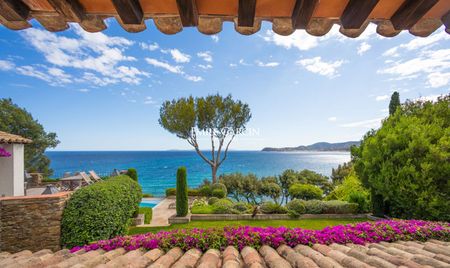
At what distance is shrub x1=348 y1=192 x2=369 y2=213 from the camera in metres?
12.4

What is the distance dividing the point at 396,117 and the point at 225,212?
1049 centimetres

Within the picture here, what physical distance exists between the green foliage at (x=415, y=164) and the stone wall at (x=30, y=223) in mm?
12336

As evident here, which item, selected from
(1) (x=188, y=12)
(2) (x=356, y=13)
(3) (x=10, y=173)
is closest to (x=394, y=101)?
(2) (x=356, y=13)

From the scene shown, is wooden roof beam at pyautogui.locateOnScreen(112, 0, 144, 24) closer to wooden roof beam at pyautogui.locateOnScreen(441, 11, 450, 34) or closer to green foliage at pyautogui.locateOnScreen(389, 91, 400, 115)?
wooden roof beam at pyautogui.locateOnScreen(441, 11, 450, 34)

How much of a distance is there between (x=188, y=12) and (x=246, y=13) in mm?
400

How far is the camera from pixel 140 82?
3566 centimetres

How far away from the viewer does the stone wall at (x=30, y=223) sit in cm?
523

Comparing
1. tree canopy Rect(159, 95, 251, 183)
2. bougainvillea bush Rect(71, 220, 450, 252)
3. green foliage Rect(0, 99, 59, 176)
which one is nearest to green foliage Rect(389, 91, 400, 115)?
tree canopy Rect(159, 95, 251, 183)

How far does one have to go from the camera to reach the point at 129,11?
1.47 metres

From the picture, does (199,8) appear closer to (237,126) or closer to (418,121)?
(418,121)

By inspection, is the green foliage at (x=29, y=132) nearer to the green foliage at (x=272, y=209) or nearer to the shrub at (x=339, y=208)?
the green foliage at (x=272, y=209)

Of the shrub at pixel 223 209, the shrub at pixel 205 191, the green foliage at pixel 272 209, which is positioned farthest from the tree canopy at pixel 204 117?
the green foliage at pixel 272 209

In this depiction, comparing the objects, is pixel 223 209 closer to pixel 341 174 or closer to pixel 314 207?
pixel 314 207

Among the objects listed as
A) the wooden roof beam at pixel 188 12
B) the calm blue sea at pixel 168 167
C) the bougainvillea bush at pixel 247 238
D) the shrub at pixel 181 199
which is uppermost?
the wooden roof beam at pixel 188 12
